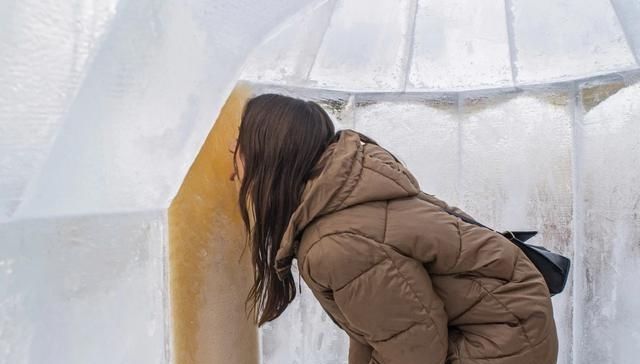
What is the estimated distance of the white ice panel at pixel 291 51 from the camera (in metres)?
1.86

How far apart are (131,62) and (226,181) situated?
77cm

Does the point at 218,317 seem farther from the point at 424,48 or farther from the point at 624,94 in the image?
the point at 624,94

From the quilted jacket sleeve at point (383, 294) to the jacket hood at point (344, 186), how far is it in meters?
0.06

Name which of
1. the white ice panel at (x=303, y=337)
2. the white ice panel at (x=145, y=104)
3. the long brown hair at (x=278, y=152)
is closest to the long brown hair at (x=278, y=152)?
the long brown hair at (x=278, y=152)

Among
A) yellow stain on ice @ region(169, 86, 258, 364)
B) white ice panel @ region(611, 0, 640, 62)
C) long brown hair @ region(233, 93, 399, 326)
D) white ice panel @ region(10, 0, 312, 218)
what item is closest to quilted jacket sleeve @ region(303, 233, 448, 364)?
long brown hair @ region(233, 93, 399, 326)

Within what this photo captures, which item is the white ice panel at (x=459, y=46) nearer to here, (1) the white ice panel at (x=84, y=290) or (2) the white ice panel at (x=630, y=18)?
(2) the white ice panel at (x=630, y=18)

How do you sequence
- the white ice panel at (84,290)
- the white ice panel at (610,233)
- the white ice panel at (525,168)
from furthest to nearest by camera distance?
the white ice panel at (525,168)
the white ice panel at (610,233)
the white ice panel at (84,290)

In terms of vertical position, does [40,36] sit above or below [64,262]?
above

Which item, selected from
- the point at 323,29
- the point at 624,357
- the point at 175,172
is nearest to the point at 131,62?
the point at 175,172

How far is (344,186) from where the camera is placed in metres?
1.09

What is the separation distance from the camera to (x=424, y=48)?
227cm

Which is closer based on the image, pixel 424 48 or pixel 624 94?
pixel 624 94

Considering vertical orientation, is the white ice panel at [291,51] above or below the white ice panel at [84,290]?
above

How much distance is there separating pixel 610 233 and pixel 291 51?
1.29m
